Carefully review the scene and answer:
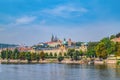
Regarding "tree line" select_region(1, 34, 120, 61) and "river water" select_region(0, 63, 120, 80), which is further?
"tree line" select_region(1, 34, 120, 61)

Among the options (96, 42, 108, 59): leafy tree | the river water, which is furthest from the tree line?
the river water

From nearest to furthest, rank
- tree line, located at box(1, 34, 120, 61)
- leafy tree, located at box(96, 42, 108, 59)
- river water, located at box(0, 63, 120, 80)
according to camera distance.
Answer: river water, located at box(0, 63, 120, 80)
tree line, located at box(1, 34, 120, 61)
leafy tree, located at box(96, 42, 108, 59)

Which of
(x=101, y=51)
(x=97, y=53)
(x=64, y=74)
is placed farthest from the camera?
(x=97, y=53)

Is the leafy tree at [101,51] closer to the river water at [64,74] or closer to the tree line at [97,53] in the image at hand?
the tree line at [97,53]

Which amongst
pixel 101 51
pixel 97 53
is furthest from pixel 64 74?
pixel 97 53

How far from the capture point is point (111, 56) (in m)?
130

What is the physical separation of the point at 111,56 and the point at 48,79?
76645 mm

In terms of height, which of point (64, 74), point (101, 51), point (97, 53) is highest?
point (101, 51)

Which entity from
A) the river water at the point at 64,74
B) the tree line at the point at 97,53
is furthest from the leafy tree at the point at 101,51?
the river water at the point at 64,74

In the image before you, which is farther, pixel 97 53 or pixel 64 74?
pixel 97 53

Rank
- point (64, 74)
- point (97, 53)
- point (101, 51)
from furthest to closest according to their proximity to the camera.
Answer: point (97, 53), point (101, 51), point (64, 74)

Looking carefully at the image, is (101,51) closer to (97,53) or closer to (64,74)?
(97,53)

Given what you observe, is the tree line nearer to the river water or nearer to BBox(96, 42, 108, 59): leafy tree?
BBox(96, 42, 108, 59): leafy tree

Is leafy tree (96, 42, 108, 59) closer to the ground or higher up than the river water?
higher up
